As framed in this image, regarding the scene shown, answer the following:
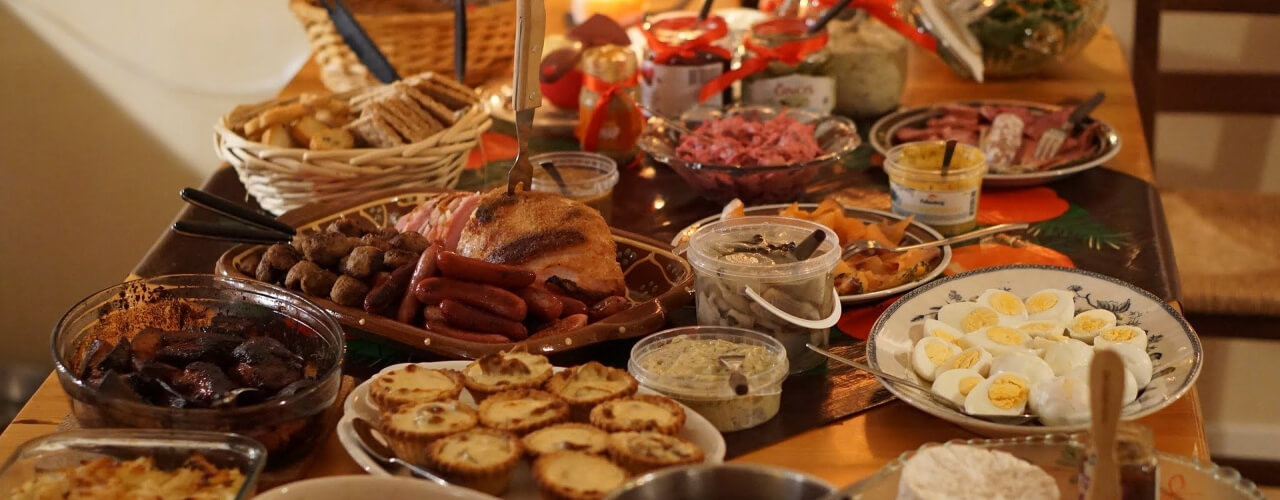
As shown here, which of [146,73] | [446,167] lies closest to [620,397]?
[446,167]

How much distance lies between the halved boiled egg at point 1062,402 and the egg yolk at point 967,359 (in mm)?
107

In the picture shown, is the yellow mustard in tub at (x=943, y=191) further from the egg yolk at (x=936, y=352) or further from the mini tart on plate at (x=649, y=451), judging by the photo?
the mini tart on plate at (x=649, y=451)

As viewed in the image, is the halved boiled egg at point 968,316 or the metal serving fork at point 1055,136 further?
the metal serving fork at point 1055,136

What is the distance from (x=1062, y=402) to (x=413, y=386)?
70cm

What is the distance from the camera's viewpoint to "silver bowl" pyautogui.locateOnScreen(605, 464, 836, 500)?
1.09 meters

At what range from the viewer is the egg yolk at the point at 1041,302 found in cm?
163

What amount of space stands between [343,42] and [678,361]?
5.27 feet

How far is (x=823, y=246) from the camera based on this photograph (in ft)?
5.22

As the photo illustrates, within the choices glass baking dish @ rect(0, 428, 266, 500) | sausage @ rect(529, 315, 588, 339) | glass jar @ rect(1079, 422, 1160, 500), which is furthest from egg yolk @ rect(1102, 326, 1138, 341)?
glass baking dish @ rect(0, 428, 266, 500)

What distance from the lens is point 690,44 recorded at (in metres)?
2.60

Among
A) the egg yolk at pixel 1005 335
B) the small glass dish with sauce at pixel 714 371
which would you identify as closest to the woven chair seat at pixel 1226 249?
the egg yolk at pixel 1005 335

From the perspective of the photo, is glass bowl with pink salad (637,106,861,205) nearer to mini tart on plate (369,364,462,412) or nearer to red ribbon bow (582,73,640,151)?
red ribbon bow (582,73,640,151)

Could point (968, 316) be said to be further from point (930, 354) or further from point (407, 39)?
point (407, 39)

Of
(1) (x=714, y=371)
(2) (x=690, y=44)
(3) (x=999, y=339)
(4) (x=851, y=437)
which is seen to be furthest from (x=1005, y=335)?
(2) (x=690, y=44)
